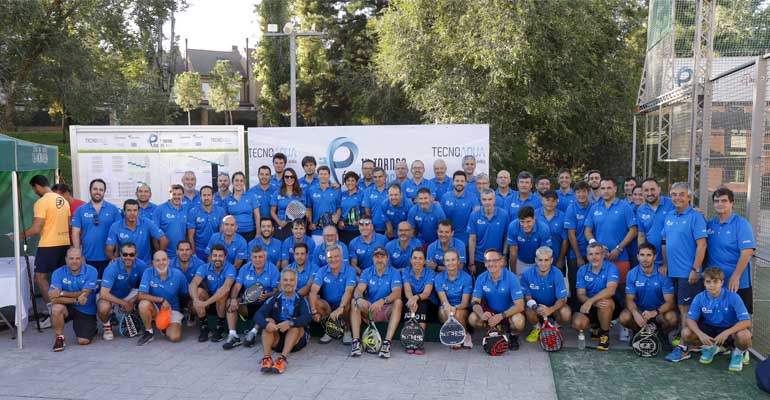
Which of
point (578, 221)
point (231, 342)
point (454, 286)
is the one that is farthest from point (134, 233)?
point (578, 221)

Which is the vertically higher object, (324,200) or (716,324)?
(324,200)

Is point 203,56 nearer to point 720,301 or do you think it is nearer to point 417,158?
point 417,158

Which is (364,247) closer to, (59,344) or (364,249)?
(364,249)

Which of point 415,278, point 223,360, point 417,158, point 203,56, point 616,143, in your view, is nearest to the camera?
point 223,360

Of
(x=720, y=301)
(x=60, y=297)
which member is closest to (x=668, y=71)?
(x=720, y=301)

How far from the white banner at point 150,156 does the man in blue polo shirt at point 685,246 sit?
21.7 ft

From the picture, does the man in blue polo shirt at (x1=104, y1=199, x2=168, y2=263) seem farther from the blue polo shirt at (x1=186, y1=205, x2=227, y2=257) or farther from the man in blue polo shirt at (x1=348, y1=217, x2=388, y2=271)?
the man in blue polo shirt at (x1=348, y1=217, x2=388, y2=271)

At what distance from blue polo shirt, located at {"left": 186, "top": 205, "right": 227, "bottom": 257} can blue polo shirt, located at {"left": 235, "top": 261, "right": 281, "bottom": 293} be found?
47.0 inches

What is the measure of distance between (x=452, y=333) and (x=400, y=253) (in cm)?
132

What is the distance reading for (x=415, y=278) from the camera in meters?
6.92

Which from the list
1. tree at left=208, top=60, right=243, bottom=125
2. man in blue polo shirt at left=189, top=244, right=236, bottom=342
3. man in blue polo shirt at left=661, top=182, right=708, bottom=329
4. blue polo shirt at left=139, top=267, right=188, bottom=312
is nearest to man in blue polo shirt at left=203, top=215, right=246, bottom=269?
man in blue polo shirt at left=189, top=244, right=236, bottom=342

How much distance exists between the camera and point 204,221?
318 inches

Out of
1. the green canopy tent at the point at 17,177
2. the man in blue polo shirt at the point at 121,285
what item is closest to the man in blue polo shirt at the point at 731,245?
the man in blue polo shirt at the point at 121,285

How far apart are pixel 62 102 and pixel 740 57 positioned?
1726cm
